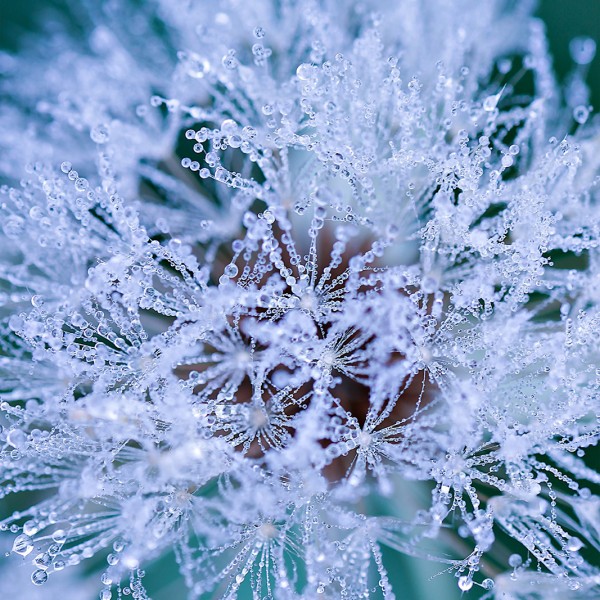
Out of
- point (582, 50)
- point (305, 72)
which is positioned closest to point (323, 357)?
point (305, 72)

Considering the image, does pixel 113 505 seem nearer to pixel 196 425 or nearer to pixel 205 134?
pixel 196 425

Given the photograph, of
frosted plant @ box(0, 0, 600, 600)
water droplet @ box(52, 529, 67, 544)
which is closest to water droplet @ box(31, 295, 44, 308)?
frosted plant @ box(0, 0, 600, 600)

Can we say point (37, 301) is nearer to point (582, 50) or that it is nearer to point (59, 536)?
point (59, 536)

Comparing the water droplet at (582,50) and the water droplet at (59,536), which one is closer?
the water droplet at (59,536)

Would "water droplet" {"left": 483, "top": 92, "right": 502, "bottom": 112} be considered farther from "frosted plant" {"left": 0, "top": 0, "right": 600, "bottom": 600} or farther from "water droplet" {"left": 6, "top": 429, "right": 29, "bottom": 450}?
"water droplet" {"left": 6, "top": 429, "right": 29, "bottom": 450}

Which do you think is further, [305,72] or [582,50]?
[582,50]

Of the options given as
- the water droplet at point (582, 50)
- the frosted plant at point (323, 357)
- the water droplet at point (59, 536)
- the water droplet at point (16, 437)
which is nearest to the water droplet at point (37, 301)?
the frosted plant at point (323, 357)

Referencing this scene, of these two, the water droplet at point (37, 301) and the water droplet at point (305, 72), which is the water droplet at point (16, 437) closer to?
the water droplet at point (37, 301)

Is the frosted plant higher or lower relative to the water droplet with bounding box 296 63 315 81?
lower
